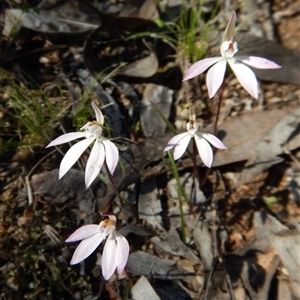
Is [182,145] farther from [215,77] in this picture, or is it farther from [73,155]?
[73,155]

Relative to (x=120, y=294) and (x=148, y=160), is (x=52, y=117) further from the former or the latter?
(x=120, y=294)

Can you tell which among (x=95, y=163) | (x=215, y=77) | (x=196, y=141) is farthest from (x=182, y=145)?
(x=95, y=163)

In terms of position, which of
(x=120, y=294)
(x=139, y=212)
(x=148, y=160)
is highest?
(x=148, y=160)

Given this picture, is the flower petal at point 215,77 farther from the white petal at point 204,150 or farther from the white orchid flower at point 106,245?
the white orchid flower at point 106,245

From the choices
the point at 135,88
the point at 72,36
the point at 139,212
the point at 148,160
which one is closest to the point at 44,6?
the point at 72,36

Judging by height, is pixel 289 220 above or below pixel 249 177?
below

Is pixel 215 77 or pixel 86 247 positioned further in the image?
pixel 215 77

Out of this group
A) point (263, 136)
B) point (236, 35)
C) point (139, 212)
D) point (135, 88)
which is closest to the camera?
point (139, 212)
